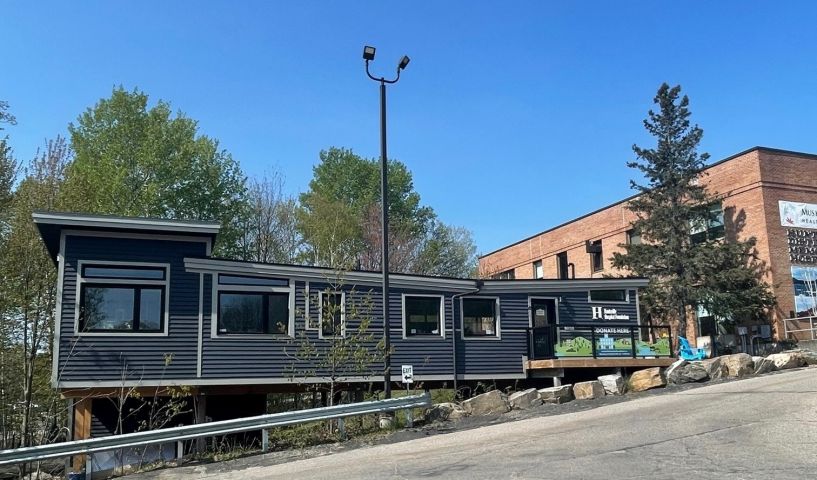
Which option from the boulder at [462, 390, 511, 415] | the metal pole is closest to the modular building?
the metal pole

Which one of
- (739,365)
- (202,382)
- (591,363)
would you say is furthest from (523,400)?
(202,382)

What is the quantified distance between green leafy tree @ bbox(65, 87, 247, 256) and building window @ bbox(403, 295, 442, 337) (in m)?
21.5

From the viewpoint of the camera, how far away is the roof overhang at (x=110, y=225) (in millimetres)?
16641

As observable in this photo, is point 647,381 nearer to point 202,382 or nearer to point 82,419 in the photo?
point 202,382

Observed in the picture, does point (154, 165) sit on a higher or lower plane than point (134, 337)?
higher

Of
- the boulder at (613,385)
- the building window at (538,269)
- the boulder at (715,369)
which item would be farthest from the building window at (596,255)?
the boulder at (613,385)

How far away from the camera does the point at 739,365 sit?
1853 centimetres

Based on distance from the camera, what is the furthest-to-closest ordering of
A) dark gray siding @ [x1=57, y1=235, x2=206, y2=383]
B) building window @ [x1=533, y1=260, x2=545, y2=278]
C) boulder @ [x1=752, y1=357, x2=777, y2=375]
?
building window @ [x1=533, y1=260, x2=545, y2=278]
boulder @ [x1=752, y1=357, x2=777, y2=375]
dark gray siding @ [x1=57, y1=235, x2=206, y2=383]

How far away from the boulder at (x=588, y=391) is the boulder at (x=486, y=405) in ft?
7.41

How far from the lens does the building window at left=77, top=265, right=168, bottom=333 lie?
1706cm

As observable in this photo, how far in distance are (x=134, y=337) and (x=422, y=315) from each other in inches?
311

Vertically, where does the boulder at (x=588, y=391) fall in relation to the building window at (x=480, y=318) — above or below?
below

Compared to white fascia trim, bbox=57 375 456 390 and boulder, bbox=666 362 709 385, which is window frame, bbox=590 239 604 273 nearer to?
boulder, bbox=666 362 709 385

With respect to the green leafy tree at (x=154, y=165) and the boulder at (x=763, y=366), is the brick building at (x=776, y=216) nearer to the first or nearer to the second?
the boulder at (x=763, y=366)
